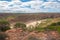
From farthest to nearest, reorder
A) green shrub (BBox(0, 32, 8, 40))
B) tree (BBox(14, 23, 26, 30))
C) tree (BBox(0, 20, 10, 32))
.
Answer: tree (BBox(14, 23, 26, 30)) < tree (BBox(0, 20, 10, 32)) < green shrub (BBox(0, 32, 8, 40))

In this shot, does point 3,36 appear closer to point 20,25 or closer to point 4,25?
point 4,25

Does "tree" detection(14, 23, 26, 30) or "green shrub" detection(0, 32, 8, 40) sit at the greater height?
"tree" detection(14, 23, 26, 30)

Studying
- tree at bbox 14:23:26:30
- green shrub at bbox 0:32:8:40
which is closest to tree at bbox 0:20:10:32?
tree at bbox 14:23:26:30

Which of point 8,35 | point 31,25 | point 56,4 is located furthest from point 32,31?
point 56,4

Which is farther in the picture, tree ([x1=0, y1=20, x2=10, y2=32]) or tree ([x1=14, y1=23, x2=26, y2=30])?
tree ([x1=14, y1=23, x2=26, y2=30])

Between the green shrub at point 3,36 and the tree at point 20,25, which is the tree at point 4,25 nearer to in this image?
the tree at point 20,25

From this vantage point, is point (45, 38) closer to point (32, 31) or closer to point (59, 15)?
point (32, 31)

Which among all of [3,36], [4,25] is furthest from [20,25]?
[3,36]

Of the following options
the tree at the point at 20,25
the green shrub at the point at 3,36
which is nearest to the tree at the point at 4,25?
the tree at the point at 20,25

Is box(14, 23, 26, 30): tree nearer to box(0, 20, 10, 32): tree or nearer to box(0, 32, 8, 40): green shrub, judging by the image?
box(0, 20, 10, 32): tree

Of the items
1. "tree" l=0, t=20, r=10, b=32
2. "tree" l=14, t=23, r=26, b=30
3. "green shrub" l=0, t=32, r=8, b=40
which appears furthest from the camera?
"tree" l=14, t=23, r=26, b=30

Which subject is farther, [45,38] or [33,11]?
[33,11]
